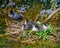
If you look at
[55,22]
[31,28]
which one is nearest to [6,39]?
[31,28]

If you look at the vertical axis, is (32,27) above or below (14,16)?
above

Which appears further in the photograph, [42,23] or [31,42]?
[42,23]

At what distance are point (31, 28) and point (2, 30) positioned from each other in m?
0.81

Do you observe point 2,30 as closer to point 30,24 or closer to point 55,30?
point 30,24

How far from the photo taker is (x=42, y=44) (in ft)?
26.8

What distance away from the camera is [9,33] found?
8.76 meters

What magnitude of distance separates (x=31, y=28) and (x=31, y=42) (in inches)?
26.8

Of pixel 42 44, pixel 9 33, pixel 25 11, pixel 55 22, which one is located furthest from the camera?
pixel 25 11

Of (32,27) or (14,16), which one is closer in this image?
(32,27)

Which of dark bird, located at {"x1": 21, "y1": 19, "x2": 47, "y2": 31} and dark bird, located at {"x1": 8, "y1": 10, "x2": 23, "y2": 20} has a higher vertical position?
dark bird, located at {"x1": 21, "y1": 19, "x2": 47, "y2": 31}

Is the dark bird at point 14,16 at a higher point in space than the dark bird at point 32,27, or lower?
lower

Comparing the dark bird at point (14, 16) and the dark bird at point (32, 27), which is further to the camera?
the dark bird at point (14, 16)

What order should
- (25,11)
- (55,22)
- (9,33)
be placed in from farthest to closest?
(25,11), (55,22), (9,33)

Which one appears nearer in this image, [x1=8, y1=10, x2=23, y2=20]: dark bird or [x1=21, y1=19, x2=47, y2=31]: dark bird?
[x1=21, y1=19, x2=47, y2=31]: dark bird
